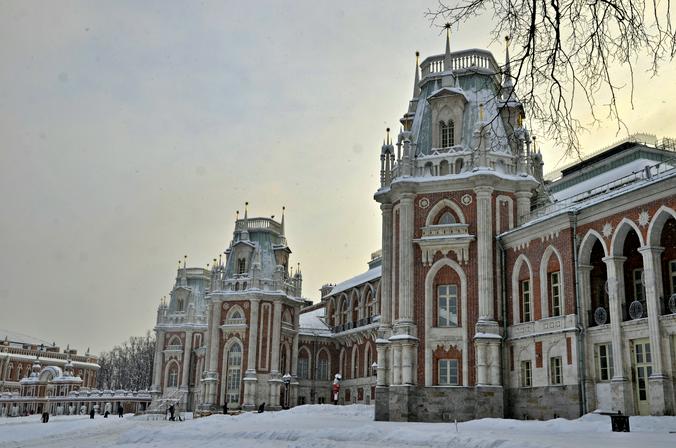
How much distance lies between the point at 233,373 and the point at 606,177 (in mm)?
33451

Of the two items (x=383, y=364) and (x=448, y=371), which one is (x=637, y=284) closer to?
(x=448, y=371)

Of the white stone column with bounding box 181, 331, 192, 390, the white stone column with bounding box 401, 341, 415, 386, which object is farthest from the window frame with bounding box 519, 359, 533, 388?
the white stone column with bounding box 181, 331, 192, 390

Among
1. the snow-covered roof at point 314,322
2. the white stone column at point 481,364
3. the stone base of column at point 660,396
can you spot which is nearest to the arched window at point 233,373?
the snow-covered roof at point 314,322

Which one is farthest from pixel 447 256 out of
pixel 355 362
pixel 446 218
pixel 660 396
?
pixel 355 362

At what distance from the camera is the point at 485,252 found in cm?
3434

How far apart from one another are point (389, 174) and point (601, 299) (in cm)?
1329

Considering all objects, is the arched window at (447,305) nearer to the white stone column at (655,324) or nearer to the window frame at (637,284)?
the window frame at (637,284)

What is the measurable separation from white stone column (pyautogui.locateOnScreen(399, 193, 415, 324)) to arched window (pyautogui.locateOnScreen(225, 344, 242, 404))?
26335 mm

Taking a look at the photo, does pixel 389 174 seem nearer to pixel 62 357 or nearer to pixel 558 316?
pixel 558 316

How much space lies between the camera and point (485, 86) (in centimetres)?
3797

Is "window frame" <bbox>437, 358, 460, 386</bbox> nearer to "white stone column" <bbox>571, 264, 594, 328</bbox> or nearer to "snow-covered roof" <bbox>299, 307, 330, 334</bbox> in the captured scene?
"white stone column" <bbox>571, 264, 594, 328</bbox>

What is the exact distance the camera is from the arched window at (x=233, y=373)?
188 ft

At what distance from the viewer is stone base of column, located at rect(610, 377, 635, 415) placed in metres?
26.4

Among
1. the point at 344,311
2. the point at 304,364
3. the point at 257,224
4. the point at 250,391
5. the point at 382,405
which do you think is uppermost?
the point at 257,224
